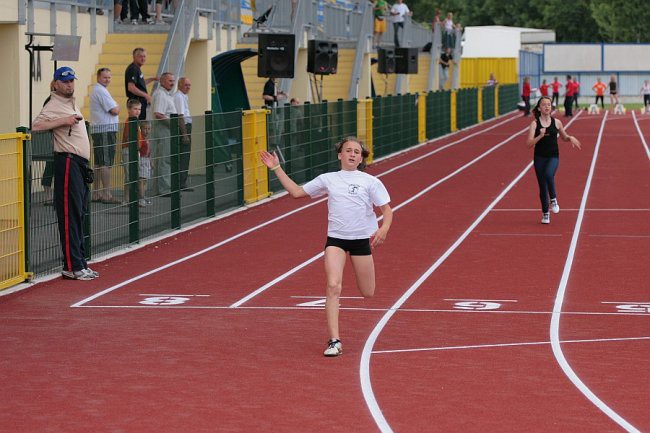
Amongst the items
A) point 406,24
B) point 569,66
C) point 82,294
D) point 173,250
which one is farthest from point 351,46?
point 569,66

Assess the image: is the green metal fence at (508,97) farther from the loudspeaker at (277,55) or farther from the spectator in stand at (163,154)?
the spectator in stand at (163,154)

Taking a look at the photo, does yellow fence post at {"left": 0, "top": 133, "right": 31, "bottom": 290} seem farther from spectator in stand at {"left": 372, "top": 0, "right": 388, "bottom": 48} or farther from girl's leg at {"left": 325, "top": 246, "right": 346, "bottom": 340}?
spectator in stand at {"left": 372, "top": 0, "right": 388, "bottom": 48}

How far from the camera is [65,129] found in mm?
15305

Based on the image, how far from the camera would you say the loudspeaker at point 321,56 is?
109ft

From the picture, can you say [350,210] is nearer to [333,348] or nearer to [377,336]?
[333,348]

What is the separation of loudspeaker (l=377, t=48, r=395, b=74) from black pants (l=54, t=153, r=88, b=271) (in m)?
30.4

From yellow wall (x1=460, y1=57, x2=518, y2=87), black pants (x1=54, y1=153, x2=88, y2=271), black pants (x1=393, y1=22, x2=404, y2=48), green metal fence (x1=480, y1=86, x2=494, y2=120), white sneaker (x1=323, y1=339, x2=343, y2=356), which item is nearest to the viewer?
white sneaker (x1=323, y1=339, x2=343, y2=356)

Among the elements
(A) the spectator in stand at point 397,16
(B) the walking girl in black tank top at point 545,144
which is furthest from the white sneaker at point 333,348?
(A) the spectator in stand at point 397,16

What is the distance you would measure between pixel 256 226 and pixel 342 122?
11.0 m

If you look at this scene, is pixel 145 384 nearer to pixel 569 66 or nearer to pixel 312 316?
pixel 312 316

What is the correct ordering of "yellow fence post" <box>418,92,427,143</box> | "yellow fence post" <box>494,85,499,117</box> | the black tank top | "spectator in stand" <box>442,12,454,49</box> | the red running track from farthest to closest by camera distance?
"yellow fence post" <box>494,85,499,117</box> < "spectator in stand" <box>442,12,454,49</box> < "yellow fence post" <box>418,92,427,143</box> < the black tank top < the red running track

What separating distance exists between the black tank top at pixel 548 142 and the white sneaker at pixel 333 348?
1074 centimetres

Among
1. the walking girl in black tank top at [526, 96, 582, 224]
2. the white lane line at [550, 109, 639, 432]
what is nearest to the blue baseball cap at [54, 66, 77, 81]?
the white lane line at [550, 109, 639, 432]

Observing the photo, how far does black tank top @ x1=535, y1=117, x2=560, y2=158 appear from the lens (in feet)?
69.8
